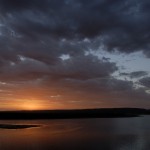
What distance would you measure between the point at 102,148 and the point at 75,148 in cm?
310

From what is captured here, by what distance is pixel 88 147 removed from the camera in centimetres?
3709

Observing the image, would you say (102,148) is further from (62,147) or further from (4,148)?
(4,148)

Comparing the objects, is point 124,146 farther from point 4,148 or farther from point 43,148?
point 4,148

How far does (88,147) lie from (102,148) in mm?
1742

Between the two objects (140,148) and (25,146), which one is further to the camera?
(25,146)

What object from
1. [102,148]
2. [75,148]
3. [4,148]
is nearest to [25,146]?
[4,148]

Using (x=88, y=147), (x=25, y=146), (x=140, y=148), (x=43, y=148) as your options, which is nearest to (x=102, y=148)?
(x=88, y=147)

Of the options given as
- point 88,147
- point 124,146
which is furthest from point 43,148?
point 124,146

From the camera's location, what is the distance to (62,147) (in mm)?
37469

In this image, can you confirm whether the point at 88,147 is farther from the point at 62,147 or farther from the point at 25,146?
the point at 25,146

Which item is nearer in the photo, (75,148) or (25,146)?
(75,148)

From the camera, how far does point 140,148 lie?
116 feet

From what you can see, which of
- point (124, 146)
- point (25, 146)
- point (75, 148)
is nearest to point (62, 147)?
point (75, 148)

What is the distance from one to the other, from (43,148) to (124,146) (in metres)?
9.51
